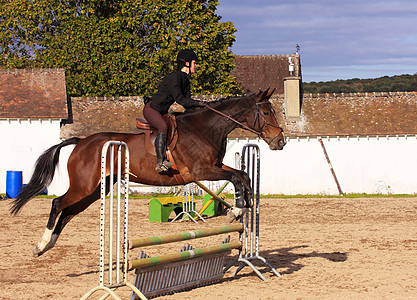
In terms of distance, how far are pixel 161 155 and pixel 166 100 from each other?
3.00 feet

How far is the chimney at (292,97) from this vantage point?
33.2m

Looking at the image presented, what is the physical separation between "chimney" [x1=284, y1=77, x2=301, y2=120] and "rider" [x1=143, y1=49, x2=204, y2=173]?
24.7 m

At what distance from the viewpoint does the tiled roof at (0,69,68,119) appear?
31391mm

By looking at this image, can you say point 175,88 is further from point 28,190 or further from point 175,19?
point 175,19

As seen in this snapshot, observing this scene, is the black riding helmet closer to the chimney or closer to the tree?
the chimney

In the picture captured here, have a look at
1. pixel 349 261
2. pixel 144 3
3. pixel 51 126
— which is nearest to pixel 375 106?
pixel 144 3

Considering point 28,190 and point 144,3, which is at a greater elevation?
point 144,3

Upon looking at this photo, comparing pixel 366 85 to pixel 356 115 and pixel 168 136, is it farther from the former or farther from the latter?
pixel 168 136

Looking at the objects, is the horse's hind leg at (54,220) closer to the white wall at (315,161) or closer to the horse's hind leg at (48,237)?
the horse's hind leg at (48,237)

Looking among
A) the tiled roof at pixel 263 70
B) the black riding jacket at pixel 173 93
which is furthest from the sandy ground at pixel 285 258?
the tiled roof at pixel 263 70

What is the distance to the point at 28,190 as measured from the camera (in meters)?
9.59

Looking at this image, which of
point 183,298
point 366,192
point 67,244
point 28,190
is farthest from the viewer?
point 366,192

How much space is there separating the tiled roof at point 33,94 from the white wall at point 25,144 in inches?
19.0

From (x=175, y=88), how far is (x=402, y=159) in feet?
82.0
